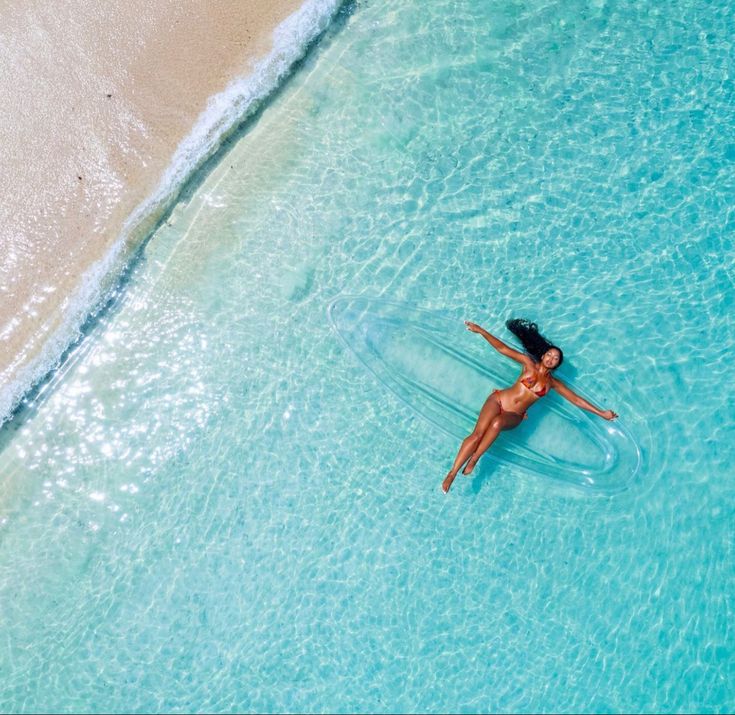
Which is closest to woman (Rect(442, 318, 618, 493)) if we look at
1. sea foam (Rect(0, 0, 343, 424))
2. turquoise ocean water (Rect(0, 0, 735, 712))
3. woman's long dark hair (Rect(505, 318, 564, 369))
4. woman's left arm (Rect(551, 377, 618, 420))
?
woman's left arm (Rect(551, 377, 618, 420))

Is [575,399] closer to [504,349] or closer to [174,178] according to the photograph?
[504,349]

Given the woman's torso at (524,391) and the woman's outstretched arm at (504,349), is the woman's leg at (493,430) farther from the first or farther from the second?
the woman's outstretched arm at (504,349)

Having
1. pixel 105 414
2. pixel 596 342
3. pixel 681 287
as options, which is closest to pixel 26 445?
pixel 105 414

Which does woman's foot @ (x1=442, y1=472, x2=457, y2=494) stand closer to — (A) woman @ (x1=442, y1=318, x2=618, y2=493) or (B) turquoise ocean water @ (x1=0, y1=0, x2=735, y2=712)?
(A) woman @ (x1=442, y1=318, x2=618, y2=493)

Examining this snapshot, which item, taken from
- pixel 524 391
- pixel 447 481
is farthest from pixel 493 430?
pixel 447 481

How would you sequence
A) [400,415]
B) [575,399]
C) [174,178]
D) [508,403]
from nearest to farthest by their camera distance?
[575,399] → [508,403] → [174,178] → [400,415]
